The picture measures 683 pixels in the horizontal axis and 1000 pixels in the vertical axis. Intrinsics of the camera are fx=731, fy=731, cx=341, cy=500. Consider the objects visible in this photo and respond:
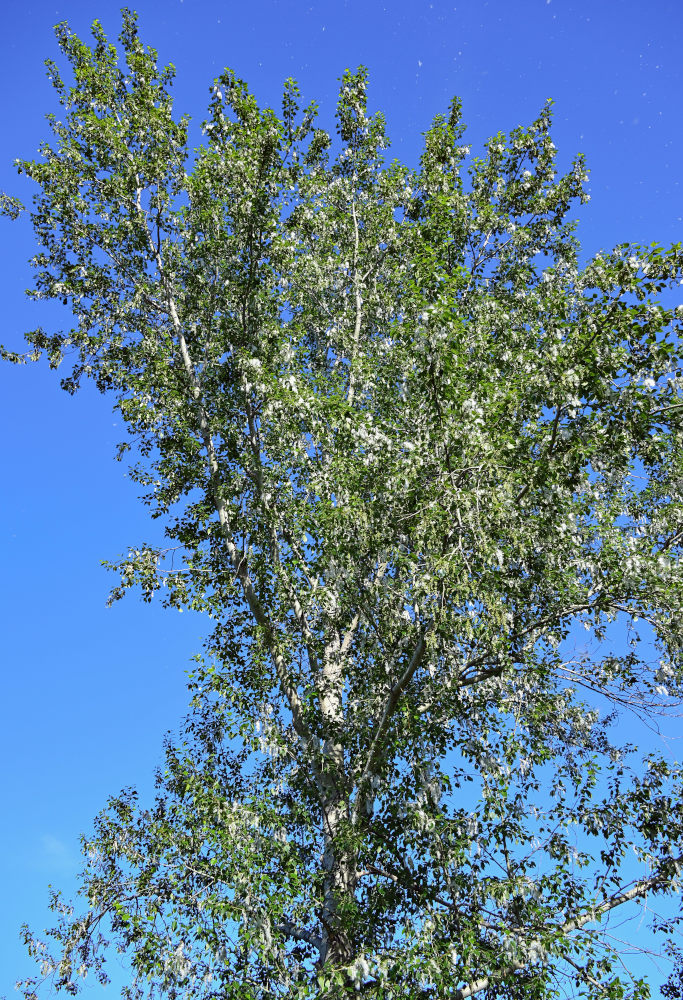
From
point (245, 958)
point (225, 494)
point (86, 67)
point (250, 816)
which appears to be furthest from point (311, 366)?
point (245, 958)

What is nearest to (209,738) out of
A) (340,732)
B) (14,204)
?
(340,732)

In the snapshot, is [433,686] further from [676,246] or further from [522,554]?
[676,246]

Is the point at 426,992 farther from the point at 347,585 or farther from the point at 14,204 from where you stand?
the point at 14,204

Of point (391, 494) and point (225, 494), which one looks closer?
point (391, 494)

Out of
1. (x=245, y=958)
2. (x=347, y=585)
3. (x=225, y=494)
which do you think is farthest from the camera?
(x=225, y=494)

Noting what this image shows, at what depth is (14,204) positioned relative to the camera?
601 inches

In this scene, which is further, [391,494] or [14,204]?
[14,204]

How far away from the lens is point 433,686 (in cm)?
1062

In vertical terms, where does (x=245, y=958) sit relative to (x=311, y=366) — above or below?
below

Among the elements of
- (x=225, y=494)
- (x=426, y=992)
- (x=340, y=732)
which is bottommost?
(x=426, y=992)

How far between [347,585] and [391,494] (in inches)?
63.6

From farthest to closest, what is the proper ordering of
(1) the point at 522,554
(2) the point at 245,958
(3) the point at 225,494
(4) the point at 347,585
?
1. (3) the point at 225,494
2. (4) the point at 347,585
3. (1) the point at 522,554
4. (2) the point at 245,958

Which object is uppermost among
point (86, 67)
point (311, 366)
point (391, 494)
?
point (86, 67)

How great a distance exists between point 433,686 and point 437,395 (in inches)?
165
